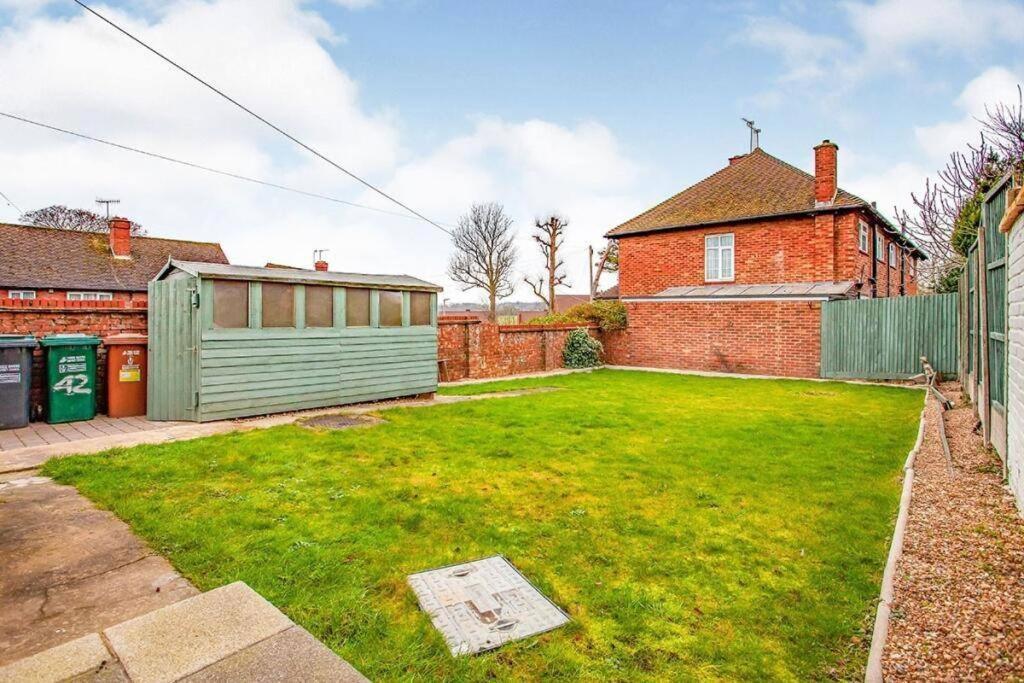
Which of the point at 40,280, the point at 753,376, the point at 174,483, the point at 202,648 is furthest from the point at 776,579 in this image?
the point at 40,280

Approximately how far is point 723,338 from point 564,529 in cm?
1428

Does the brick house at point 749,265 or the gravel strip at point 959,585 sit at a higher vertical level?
the brick house at point 749,265

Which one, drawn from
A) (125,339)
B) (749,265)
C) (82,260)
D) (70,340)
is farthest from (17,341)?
(82,260)

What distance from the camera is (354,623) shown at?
8.64ft

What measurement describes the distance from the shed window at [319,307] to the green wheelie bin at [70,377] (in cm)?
300

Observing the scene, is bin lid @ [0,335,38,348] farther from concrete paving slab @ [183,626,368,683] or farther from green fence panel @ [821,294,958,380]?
green fence panel @ [821,294,958,380]

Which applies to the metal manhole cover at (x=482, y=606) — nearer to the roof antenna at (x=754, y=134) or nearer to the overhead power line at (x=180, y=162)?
the overhead power line at (x=180, y=162)

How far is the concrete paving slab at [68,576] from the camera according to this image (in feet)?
8.49

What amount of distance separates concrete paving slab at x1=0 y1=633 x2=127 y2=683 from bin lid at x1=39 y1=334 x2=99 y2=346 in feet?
22.6

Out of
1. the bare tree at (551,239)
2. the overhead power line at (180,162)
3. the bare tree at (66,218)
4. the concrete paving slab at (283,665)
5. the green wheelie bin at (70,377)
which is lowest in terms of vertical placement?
the concrete paving slab at (283,665)

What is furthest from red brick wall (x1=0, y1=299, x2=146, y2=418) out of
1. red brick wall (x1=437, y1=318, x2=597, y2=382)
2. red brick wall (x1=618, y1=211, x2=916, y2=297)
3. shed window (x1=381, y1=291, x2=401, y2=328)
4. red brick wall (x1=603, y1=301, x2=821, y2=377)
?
red brick wall (x1=618, y1=211, x2=916, y2=297)

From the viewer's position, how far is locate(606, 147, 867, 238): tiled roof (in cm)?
1705

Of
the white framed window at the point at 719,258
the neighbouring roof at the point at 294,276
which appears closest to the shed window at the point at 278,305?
the neighbouring roof at the point at 294,276

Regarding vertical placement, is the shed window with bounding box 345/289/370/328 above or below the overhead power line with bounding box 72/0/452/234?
below
